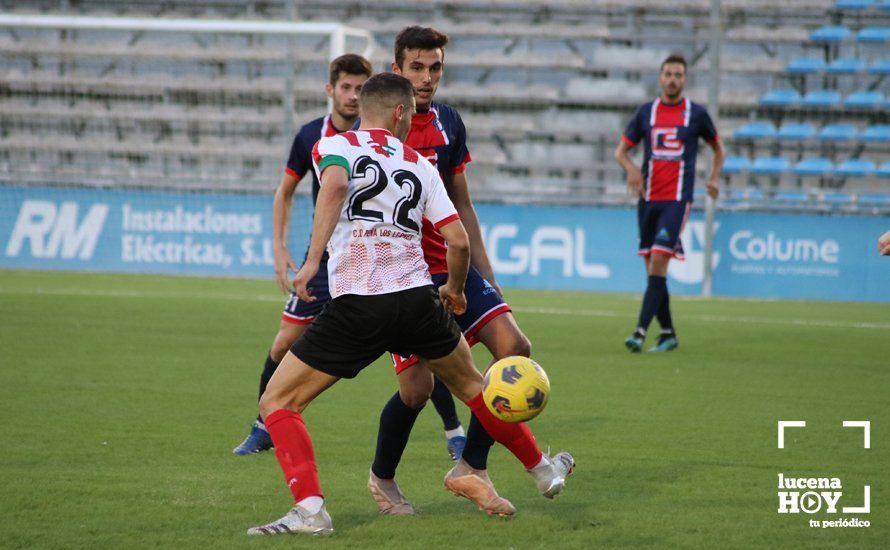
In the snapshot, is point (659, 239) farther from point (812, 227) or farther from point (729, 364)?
point (812, 227)

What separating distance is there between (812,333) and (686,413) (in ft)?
17.6

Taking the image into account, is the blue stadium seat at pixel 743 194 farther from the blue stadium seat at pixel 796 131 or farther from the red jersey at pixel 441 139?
the red jersey at pixel 441 139

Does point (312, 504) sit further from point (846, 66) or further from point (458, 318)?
point (846, 66)

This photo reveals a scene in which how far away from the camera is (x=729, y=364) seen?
401 inches

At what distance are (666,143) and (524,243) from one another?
620 cm

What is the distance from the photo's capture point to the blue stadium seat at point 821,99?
21.1 m

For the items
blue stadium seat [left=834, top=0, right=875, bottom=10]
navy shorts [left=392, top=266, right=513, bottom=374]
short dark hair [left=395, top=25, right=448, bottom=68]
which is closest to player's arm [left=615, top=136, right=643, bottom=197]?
short dark hair [left=395, top=25, right=448, bottom=68]

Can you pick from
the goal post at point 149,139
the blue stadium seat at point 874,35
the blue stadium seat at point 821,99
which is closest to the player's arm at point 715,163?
the goal post at point 149,139

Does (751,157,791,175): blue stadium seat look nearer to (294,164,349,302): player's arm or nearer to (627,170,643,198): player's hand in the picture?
(627,170,643,198): player's hand

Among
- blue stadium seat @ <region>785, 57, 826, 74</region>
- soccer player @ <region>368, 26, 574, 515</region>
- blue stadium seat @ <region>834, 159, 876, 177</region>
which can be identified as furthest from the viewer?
blue stadium seat @ <region>785, 57, 826, 74</region>

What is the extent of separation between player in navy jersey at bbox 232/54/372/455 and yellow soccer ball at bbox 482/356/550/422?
6.42ft

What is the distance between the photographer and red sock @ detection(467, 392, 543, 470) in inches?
199

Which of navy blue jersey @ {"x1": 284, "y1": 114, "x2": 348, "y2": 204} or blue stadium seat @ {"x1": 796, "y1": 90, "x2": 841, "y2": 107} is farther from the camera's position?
blue stadium seat @ {"x1": 796, "y1": 90, "x2": 841, "y2": 107}

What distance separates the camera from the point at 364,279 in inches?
187
